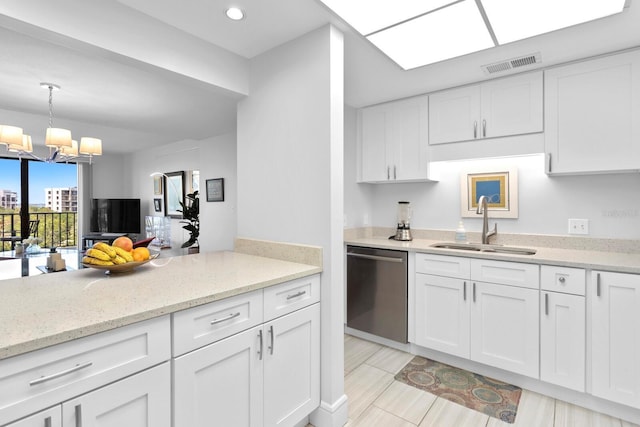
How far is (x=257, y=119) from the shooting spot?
6.84 feet

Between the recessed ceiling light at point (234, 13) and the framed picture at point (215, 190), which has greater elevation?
the recessed ceiling light at point (234, 13)

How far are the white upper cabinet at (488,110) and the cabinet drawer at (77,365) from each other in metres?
2.46

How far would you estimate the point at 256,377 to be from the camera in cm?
138

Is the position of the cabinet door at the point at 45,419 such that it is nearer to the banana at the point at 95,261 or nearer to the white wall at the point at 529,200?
the banana at the point at 95,261

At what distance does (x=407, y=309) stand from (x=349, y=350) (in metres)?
0.61

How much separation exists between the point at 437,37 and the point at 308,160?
1033 millimetres

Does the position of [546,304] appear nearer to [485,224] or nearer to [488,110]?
[485,224]

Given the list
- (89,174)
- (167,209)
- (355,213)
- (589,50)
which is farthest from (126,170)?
(589,50)

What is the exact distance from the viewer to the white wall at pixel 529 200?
7.16ft

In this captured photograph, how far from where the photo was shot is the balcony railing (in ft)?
18.2

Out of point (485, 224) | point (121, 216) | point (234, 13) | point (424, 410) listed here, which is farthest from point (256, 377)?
point (121, 216)

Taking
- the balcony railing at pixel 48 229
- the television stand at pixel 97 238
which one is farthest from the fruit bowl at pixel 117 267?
the balcony railing at pixel 48 229

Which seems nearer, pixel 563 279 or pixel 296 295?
pixel 296 295

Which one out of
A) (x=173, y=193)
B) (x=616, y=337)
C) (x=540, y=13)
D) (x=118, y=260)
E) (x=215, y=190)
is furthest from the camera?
(x=173, y=193)
